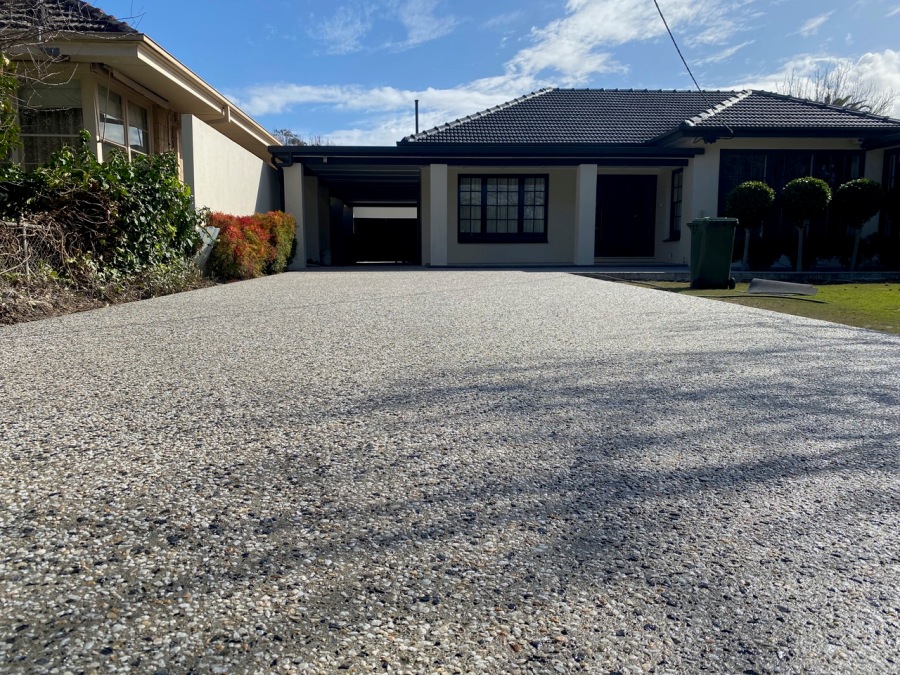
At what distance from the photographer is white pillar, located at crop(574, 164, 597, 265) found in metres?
16.3

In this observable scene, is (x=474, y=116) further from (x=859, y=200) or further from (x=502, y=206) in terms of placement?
(x=859, y=200)

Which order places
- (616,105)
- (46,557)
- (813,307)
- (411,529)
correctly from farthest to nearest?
1. (616,105)
2. (813,307)
3. (411,529)
4. (46,557)

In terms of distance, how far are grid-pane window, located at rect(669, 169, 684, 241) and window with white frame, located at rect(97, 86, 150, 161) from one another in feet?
40.9

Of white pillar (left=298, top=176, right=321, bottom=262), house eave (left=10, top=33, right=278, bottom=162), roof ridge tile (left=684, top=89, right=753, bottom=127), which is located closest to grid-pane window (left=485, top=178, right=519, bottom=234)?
roof ridge tile (left=684, top=89, right=753, bottom=127)

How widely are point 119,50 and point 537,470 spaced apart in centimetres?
1022

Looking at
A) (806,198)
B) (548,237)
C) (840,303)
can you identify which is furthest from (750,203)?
(840,303)

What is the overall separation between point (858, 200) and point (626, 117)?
683cm

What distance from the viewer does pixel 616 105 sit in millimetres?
19406

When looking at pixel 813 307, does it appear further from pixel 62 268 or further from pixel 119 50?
pixel 119 50

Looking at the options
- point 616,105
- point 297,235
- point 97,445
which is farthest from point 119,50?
point 616,105

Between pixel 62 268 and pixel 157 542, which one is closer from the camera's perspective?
pixel 157 542

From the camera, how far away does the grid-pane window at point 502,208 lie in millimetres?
17469

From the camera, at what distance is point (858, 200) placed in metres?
14.1

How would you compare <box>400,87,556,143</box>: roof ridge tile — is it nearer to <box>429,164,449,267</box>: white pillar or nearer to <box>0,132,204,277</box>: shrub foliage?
<box>429,164,449,267</box>: white pillar
